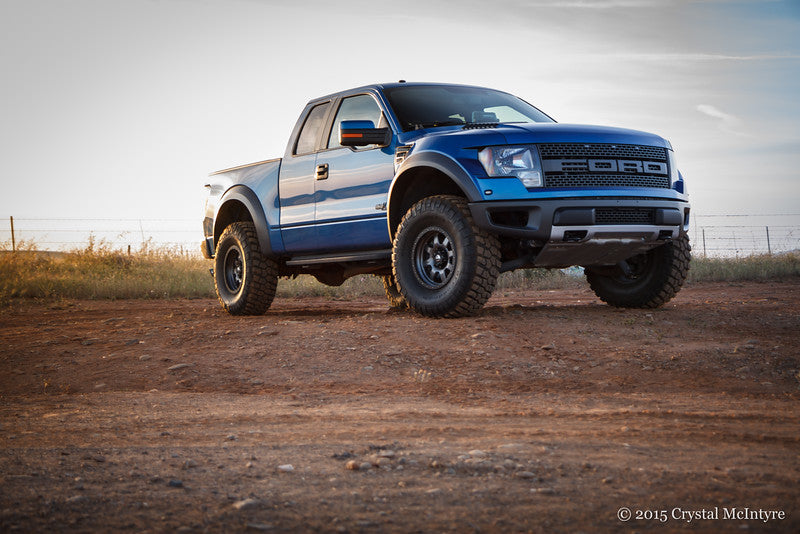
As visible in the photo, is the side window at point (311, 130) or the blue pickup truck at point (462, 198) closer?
the blue pickup truck at point (462, 198)

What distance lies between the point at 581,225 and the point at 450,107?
2.12 metres

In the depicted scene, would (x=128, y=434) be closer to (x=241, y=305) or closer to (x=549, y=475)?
(x=549, y=475)

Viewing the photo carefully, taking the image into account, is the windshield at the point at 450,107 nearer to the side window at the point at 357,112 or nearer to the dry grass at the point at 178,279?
the side window at the point at 357,112

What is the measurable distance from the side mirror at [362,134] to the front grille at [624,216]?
2.10m

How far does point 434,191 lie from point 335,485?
15.5 ft

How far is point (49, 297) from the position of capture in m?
15.9

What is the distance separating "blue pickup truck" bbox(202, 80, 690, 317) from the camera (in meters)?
7.15

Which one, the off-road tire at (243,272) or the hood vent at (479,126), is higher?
the hood vent at (479,126)

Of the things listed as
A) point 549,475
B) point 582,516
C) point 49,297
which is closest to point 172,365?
point 549,475

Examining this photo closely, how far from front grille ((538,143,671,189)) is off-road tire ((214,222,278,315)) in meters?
4.07

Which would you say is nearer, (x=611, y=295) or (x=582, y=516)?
(x=582, y=516)

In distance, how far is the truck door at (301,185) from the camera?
29.5 feet

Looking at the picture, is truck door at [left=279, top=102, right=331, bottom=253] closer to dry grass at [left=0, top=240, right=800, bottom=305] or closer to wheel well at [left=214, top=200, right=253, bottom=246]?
wheel well at [left=214, top=200, right=253, bottom=246]

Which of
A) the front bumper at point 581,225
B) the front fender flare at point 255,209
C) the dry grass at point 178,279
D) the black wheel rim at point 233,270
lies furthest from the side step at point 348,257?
the dry grass at point 178,279
